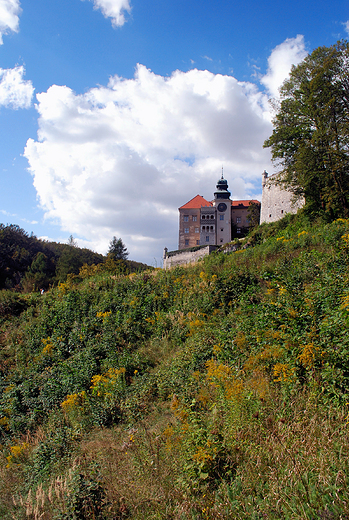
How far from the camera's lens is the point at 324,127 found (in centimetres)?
1994

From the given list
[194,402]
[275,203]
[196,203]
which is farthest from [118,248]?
[194,402]

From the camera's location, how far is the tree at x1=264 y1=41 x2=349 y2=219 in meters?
19.3

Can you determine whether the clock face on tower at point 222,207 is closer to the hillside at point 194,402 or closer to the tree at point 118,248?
the tree at point 118,248

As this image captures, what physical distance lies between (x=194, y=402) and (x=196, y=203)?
52099 mm

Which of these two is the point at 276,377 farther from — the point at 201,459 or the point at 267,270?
the point at 267,270

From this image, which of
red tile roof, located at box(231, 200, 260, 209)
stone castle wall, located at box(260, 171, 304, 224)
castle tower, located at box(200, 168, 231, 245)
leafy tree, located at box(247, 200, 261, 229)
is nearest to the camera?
stone castle wall, located at box(260, 171, 304, 224)

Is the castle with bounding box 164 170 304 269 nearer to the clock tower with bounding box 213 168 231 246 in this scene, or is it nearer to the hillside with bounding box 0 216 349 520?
the clock tower with bounding box 213 168 231 246

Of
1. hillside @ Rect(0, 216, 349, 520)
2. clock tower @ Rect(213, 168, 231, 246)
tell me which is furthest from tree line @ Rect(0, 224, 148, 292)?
hillside @ Rect(0, 216, 349, 520)

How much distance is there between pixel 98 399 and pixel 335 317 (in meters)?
5.03

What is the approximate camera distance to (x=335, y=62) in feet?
64.7

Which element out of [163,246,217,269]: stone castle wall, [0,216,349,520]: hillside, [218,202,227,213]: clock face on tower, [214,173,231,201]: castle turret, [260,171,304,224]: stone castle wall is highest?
[214,173,231,201]: castle turret

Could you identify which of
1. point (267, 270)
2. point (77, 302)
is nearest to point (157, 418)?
point (267, 270)

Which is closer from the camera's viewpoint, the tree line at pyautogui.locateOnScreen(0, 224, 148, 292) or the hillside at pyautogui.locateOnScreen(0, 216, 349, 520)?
the hillside at pyautogui.locateOnScreen(0, 216, 349, 520)

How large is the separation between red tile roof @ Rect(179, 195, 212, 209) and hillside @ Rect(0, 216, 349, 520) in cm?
4421
